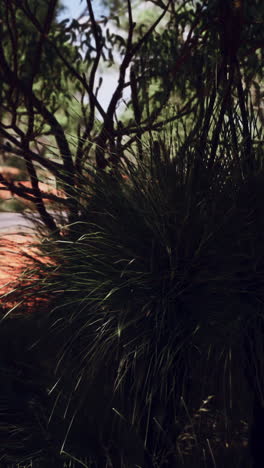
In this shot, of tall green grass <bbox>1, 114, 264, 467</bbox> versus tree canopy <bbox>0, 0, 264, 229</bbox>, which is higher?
tree canopy <bbox>0, 0, 264, 229</bbox>

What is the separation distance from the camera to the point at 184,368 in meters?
2.44

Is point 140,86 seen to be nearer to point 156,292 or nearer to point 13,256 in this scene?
point 13,256

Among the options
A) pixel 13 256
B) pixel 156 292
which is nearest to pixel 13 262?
pixel 13 256

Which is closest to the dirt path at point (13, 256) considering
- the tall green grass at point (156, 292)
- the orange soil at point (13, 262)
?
the orange soil at point (13, 262)

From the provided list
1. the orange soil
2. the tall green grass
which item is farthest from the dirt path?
the tall green grass

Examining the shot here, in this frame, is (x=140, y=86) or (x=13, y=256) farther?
(x=140, y=86)

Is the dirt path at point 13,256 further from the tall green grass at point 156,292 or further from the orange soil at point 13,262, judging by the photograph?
the tall green grass at point 156,292

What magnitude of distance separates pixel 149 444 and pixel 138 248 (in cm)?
72

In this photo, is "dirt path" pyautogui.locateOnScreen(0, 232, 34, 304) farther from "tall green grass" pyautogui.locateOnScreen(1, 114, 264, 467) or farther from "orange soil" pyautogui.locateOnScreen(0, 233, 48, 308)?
"tall green grass" pyautogui.locateOnScreen(1, 114, 264, 467)

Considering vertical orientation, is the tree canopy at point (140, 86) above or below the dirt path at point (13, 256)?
above

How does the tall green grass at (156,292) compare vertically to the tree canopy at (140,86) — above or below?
below

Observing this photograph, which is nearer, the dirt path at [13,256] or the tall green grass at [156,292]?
the tall green grass at [156,292]

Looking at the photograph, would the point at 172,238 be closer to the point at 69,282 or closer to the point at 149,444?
the point at 69,282

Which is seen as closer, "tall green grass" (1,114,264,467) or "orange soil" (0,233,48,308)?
"tall green grass" (1,114,264,467)
